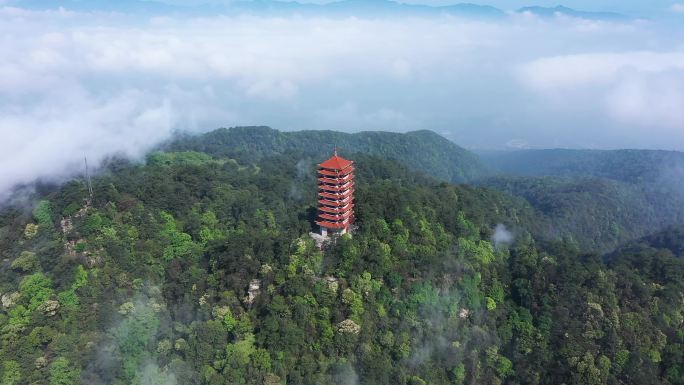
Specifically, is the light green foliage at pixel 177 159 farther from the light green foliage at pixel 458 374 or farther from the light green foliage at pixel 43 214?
the light green foliage at pixel 458 374

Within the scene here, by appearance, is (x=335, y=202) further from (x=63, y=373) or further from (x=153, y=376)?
(x=63, y=373)

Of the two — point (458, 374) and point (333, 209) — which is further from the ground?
point (333, 209)

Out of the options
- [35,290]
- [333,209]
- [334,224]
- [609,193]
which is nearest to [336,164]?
[333,209]

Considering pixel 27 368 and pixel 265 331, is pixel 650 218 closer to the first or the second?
pixel 265 331

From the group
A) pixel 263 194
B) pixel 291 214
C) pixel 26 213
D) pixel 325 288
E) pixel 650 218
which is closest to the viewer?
pixel 325 288

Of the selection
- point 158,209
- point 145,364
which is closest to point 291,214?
point 158,209

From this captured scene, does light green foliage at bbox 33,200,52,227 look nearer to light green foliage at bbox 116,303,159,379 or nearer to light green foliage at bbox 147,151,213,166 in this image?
light green foliage at bbox 116,303,159,379

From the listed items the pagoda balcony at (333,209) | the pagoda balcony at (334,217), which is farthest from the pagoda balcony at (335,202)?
the pagoda balcony at (334,217)
